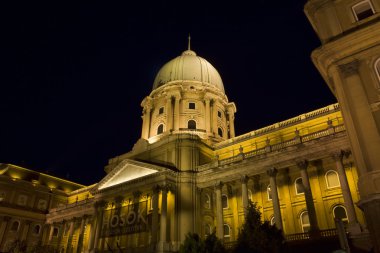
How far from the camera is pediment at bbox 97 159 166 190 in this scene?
1504 inches

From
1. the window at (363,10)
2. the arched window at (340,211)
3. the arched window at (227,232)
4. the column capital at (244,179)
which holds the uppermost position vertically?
the window at (363,10)

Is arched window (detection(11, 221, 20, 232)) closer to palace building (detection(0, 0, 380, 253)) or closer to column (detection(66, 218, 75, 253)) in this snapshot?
palace building (detection(0, 0, 380, 253))

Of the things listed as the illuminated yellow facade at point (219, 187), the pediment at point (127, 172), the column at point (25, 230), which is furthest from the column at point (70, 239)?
the pediment at point (127, 172)

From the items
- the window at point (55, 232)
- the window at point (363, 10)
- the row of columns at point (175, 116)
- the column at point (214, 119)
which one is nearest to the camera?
the window at point (363, 10)

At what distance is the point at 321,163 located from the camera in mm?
32219

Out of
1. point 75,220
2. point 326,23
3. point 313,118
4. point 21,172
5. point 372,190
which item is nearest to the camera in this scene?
point 372,190

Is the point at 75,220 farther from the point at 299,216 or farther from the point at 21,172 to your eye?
the point at 299,216

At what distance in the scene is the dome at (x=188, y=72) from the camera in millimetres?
57178

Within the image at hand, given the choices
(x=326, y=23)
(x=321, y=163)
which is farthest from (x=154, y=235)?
(x=326, y=23)

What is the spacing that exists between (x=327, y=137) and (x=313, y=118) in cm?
778

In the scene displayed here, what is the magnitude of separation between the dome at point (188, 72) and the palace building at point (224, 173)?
282 mm

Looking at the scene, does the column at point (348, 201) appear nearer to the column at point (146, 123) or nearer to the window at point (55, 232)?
the column at point (146, 123)

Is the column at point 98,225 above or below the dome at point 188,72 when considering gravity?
below

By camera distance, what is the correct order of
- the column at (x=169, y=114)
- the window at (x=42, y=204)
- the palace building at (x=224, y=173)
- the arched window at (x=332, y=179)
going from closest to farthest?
the palace building at (x=224, y=173) → the arched window at (x=332, y=179) → the column at (x=169, y=114) → the window at (x=42, y=204)
